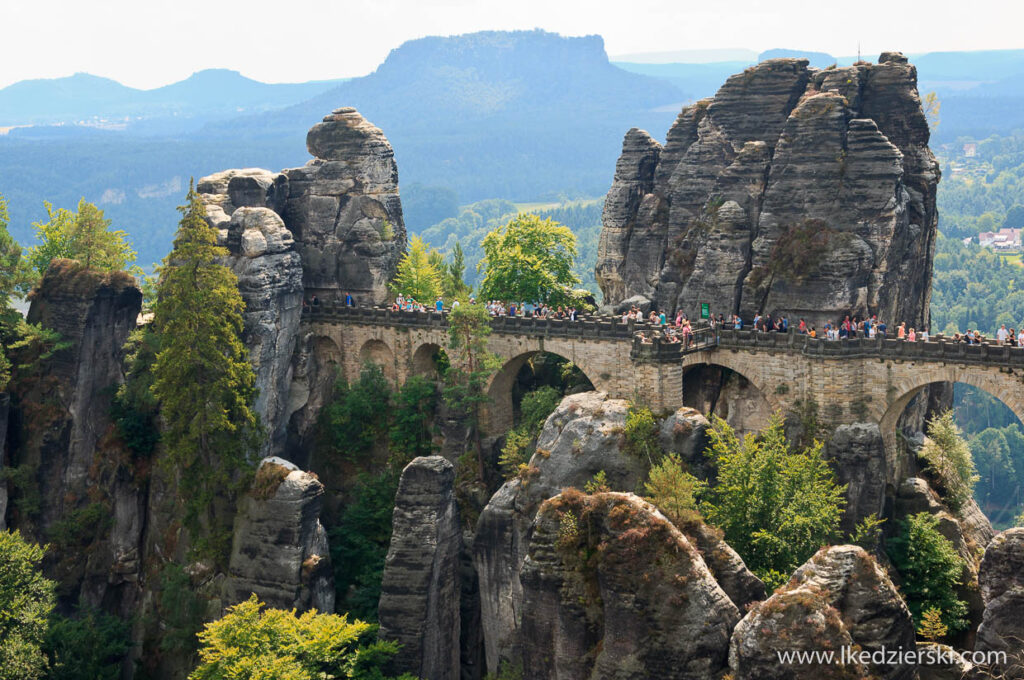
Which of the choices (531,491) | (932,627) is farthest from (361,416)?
(932,627)

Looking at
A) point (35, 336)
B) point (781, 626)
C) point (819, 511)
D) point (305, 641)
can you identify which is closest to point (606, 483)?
point (819, 511)

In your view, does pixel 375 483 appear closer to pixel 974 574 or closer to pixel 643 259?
pixel 643 259

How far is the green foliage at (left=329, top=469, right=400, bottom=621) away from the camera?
190 ft

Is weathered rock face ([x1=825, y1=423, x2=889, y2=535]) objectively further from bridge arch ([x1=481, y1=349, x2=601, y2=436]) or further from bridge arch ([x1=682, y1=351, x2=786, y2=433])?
bridge arch ([x1=481, y1=349, x2=601, y2=436])

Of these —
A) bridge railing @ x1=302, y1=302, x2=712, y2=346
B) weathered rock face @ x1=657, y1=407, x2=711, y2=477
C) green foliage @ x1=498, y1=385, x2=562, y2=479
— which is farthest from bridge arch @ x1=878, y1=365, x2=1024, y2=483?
green foliage @ x1=498, y1=385, x2=562, y2=479

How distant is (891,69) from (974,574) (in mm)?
27624

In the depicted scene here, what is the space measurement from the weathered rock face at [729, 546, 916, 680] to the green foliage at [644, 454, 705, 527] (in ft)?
20.1

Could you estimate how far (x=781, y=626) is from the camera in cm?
3419

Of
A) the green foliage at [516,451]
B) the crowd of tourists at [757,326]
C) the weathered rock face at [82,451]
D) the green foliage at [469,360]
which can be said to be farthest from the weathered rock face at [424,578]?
the weathered rock face at [82,451]

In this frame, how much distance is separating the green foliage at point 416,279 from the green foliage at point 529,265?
10.0 feet

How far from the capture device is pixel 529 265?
2739 inches

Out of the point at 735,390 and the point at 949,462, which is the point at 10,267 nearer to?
the point at 735,390

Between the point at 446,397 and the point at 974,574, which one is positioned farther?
the point at 446,397

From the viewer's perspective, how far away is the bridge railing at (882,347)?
168 feet
